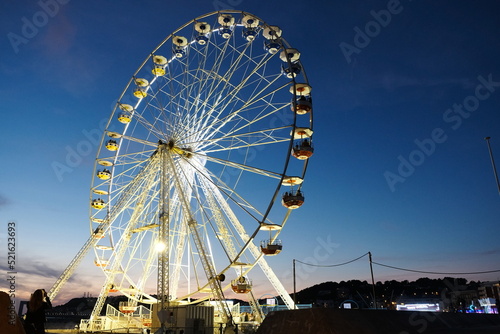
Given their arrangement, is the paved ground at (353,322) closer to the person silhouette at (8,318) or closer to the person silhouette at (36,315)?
the person silhouette at (36,315)

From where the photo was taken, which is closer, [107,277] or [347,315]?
[347,315]

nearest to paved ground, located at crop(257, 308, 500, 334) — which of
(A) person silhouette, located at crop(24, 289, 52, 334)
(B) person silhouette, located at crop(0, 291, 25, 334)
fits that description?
(A) person silhouette, located at crop(24, 289, 52, 334)

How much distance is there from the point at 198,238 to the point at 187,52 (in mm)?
13789

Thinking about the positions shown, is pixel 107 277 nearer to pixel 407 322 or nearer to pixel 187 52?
pixel 187 52

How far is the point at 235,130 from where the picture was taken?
26328 millimetres

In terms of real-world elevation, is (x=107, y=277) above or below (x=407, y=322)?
above

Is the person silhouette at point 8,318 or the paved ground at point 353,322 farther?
the paved ground at point 353,322

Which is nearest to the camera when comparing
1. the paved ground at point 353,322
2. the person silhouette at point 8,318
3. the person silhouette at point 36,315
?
the person silhouette at point 8,318

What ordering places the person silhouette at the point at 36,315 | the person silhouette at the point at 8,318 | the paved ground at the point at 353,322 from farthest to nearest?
the paved ground at the point at 353,322, the person silhouette at the point at 36,315, the person silhouette at the point at 8,318

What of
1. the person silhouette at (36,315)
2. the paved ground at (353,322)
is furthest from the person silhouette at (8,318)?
the paved ground at (353,322)

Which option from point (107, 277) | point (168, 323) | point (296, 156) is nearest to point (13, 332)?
point (168, 323)

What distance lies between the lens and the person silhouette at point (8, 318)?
16.5ft

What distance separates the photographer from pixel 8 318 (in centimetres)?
507

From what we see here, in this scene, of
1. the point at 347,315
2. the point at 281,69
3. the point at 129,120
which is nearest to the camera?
the point at 347,315
